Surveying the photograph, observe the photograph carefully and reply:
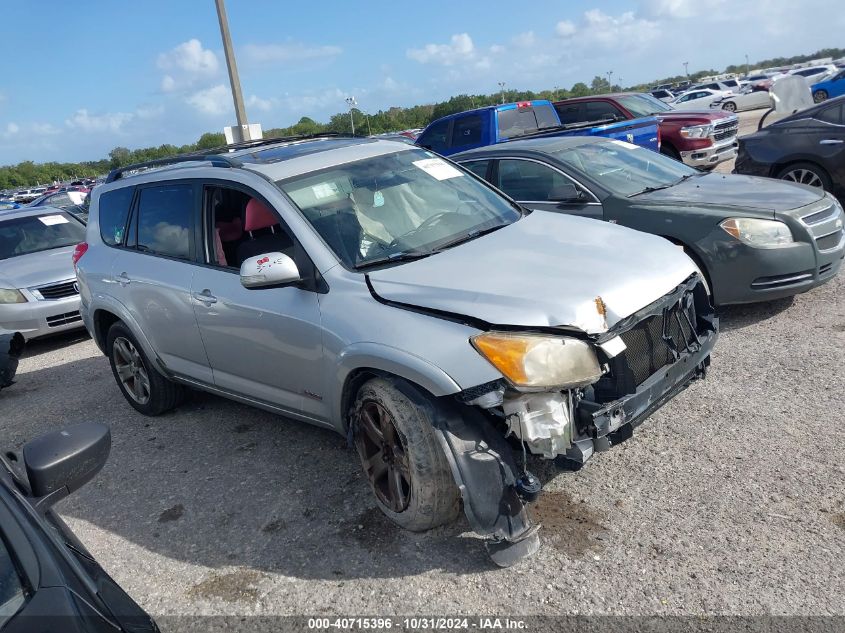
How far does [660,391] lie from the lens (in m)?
3.49

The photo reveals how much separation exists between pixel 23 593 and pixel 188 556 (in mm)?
2019

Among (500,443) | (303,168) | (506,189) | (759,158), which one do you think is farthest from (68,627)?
(759,158)

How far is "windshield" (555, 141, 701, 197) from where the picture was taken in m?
6.43

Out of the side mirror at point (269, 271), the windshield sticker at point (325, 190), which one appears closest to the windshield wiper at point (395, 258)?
the side mirror at point (269, 271)

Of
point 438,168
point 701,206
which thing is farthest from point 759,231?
point 438,168

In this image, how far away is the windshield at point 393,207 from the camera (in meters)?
3.87

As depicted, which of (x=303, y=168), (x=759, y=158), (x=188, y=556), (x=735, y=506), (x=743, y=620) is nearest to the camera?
(x=743, y=620)

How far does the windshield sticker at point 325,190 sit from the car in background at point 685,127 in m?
10.5

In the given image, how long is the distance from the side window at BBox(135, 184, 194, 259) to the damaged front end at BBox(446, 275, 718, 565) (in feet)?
8.24

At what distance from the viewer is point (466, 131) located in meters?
12.3

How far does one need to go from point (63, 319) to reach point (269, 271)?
5881 millimetres

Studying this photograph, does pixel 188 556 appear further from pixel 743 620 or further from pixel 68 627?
pixel 743 620

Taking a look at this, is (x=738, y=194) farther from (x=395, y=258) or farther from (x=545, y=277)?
(x=395, y=258)

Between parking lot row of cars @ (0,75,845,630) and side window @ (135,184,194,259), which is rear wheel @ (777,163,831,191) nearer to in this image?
parking lot row of cars @ (0,75,845,630)
